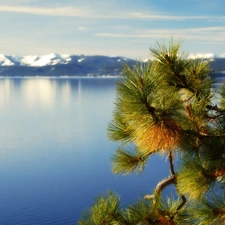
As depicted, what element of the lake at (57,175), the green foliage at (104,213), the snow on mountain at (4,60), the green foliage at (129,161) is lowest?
the lake at (57,175)

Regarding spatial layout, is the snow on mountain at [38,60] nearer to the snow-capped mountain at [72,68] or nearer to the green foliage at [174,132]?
the snow-capped mountain at [72,68]

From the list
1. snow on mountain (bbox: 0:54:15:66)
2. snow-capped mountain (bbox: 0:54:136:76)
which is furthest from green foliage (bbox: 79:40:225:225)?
snow on mountain (bbox: 0:54:15:66)

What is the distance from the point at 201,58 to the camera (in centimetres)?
200

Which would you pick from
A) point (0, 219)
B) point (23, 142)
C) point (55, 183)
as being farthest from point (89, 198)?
point (23, 142)

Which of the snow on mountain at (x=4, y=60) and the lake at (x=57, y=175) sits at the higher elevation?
the snow on mountain at (x=4, y=60)

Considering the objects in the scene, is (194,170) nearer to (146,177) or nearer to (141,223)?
(141,223)

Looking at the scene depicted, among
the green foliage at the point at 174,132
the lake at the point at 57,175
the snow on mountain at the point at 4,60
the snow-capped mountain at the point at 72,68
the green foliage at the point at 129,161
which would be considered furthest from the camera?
the snow on mountain at the point at 4,60

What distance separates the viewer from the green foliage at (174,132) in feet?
4.89

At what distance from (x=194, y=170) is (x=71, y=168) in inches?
480

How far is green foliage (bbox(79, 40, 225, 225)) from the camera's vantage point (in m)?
1.49

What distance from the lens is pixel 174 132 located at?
161cm

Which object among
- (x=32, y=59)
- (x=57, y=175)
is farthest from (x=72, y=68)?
(x=57, y=175)

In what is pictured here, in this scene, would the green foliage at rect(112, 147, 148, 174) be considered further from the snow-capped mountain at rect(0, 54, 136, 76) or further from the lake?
the snow-capped mountain at rect(0, 54, 136, 76)

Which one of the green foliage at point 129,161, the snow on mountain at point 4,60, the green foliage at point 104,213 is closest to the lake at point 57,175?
the green foliage at point 129,161
